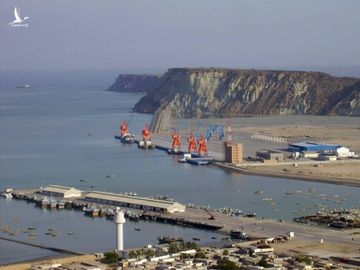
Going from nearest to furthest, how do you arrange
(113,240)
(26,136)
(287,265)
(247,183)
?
1. (287,265)
2. (113,240)
3. (247,183)
4. (26,136)

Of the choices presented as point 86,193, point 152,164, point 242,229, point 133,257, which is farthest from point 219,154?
point 133,257

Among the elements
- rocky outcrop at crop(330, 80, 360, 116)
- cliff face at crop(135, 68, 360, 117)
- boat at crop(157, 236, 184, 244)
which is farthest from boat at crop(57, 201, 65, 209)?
cliff face at crop(135, 68, 360, 117)

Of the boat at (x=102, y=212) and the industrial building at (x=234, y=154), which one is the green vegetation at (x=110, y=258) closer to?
the boat at (x=102, y=212)

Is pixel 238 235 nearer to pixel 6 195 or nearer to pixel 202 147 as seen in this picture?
pixel 6 195

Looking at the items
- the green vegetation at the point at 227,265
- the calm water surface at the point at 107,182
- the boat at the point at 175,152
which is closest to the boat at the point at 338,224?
the calm water surface at the point at 107,182

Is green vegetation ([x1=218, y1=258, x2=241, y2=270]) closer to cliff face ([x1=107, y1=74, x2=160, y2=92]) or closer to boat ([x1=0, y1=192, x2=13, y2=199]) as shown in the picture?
boat ([x1=0, y1=192, x2=13, y2=199])

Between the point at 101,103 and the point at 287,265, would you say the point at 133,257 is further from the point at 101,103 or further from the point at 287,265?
the point at 101,103
